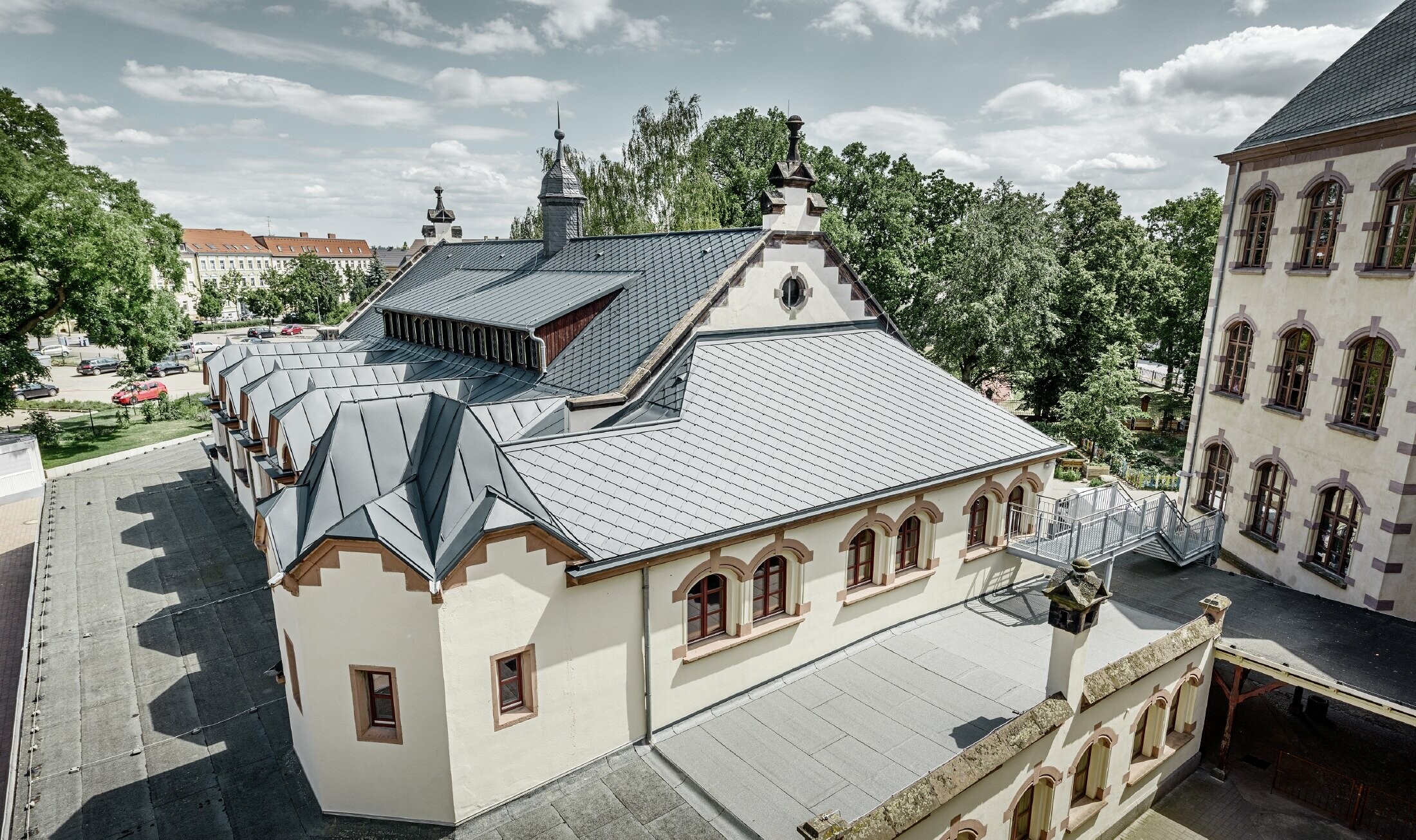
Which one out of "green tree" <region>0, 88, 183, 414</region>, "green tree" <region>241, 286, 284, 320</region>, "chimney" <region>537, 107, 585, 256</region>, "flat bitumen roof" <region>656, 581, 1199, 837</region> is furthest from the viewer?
"green tree" <region>241, 286, 284, 320</region>

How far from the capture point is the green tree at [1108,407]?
110ft

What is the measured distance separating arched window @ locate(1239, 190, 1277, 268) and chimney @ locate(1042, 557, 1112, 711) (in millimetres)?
13609

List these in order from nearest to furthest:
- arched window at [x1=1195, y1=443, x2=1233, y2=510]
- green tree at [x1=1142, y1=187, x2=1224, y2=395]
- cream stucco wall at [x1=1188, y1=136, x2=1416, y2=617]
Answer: cream stucco wall at [x1=1188, y1=136, x2=1416, y2=617] < arched window at [x1=1195, y1=443, x2=1233, y2=510] < green tree at [x1=1142, y1=187, x2=1224, y2=395]

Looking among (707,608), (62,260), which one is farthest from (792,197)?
(62,260)

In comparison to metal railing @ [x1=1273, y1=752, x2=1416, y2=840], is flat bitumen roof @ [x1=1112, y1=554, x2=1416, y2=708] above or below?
above

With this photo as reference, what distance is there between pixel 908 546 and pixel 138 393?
54.8 m

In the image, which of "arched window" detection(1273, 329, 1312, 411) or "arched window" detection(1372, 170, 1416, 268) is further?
"arched window" detection(1273, 329, 1312, 411)

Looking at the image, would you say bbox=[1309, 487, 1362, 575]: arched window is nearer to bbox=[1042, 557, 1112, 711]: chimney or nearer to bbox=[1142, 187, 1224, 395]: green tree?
bbox=[1042, 557, 1112, 711]: chimney

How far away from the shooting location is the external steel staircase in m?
16.7

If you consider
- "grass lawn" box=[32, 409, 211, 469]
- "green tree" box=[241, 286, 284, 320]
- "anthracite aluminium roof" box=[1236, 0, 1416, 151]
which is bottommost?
"grass lawn" box=[32, 409, 211, 469]

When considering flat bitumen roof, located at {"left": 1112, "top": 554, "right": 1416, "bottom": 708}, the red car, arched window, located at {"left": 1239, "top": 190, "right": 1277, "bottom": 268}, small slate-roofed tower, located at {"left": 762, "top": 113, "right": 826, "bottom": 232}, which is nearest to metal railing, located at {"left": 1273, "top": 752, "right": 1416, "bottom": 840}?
flat bitumen roof, located at {"left": 1112, "top": 554, "right": 1416, "bottom": 708}

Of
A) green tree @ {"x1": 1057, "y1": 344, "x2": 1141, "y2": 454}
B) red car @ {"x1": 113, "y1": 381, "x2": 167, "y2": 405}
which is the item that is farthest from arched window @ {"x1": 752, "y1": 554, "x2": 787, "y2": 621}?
red car @ {"x1": 113, "y1": 381, "x2": 167, "y2": 405}

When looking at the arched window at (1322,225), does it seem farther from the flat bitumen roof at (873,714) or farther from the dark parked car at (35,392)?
the dark parked car at (35,392)

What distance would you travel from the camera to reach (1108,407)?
3400cm
